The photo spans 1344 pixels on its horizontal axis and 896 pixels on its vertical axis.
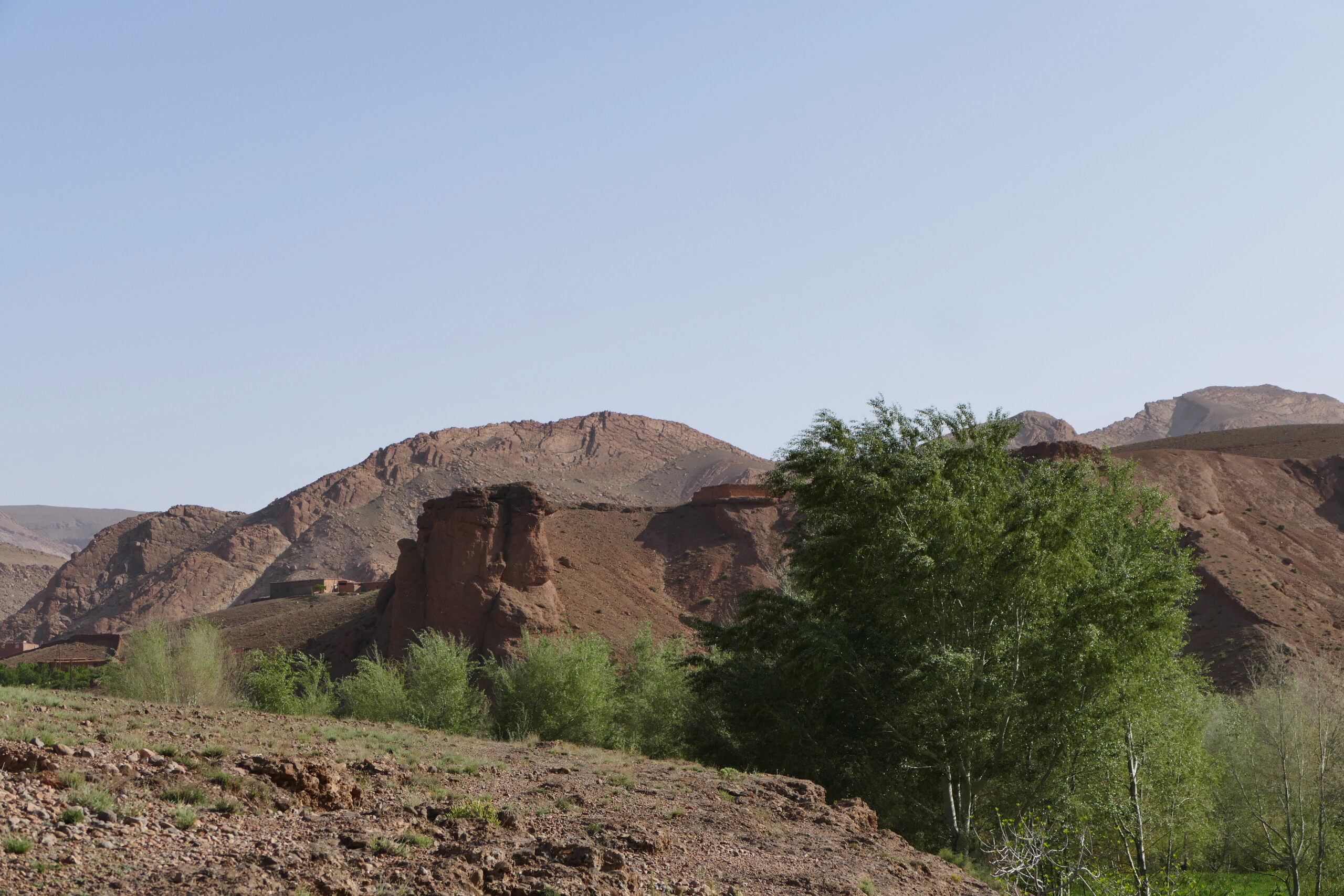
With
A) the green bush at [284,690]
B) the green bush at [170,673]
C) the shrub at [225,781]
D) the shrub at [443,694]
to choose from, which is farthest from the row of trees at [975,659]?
the green bush at [170,673]

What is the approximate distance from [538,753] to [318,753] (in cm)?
569

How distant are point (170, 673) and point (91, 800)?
30326 millimetres

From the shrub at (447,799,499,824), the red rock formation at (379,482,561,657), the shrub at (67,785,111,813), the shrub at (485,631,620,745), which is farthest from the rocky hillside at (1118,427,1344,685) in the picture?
the shrub at (67,785,111,813)

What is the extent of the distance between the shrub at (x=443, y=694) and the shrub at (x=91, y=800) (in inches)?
911

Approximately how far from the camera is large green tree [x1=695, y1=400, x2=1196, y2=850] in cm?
1898

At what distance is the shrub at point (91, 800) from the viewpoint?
9.59 m

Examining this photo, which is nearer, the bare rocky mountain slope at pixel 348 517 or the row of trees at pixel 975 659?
the row of trees at pixel 975 659

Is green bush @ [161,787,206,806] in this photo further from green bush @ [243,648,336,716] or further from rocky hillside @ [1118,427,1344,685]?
rocky hillside @ [1118,427,1344,685]

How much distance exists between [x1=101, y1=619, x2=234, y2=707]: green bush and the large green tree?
869 inches

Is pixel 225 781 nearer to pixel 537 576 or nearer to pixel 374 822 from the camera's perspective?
pixel 374 822

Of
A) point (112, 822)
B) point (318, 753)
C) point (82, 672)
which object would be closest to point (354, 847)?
point (112, 822)

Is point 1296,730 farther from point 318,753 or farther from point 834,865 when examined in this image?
point 318,753

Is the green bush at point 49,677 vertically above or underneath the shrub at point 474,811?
underneath

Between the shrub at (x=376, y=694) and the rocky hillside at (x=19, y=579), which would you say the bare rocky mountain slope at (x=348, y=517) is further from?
the shrub at (x=376, y=694)
